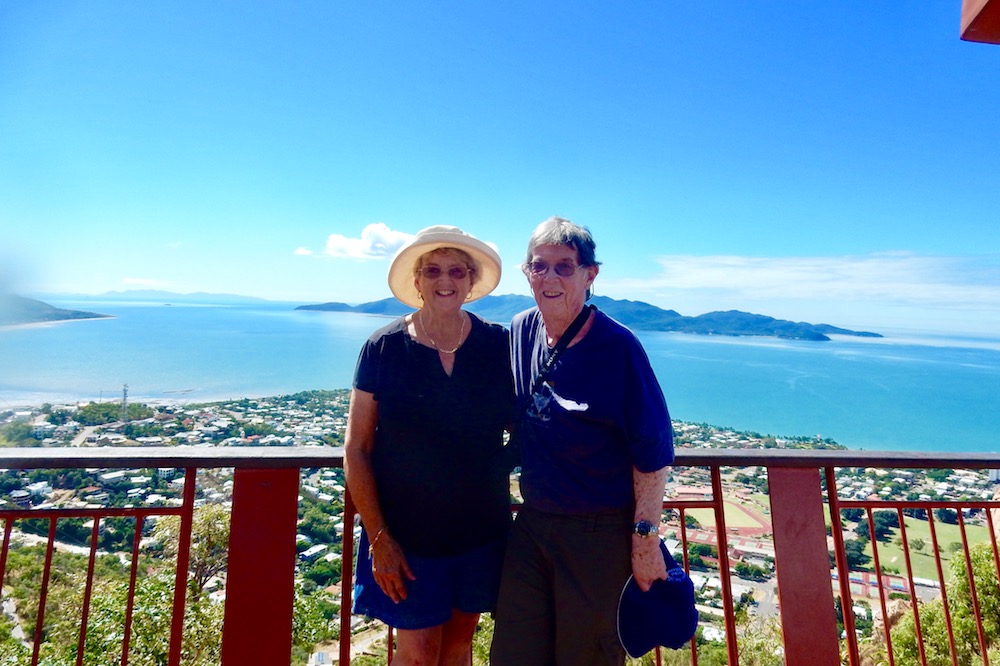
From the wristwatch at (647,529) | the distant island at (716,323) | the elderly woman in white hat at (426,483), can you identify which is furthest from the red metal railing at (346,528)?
the distant island at (716,323)

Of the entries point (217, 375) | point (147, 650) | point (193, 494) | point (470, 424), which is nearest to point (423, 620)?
point (470, 424)

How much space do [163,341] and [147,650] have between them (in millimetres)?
61645

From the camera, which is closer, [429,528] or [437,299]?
[429,528]

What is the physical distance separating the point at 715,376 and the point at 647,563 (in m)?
44.1

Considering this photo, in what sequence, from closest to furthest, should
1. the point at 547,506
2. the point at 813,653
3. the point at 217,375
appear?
the point at 547,506 → the point at 813,653 → the point at 217,375

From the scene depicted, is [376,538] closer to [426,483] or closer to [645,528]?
[426,483]

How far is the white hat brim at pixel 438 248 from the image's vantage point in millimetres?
1722

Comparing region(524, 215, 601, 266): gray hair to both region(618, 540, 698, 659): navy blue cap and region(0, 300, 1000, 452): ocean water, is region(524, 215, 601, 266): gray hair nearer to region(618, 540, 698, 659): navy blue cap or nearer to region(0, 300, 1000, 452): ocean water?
region(618, 540, 698, 659): navy blue cap

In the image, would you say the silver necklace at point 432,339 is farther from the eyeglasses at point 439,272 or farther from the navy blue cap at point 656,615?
the navy blue cap at point 656,615

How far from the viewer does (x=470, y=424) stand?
1581mm

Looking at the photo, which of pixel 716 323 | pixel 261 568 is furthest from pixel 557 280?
pixel 716 323

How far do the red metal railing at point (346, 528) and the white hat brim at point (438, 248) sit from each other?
26.9 inches

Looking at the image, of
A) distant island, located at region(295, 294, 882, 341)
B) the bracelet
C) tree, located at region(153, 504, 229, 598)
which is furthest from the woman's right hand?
distant island, located at region(295, 294, 882, 341)

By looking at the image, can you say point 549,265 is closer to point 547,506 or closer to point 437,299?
point 437,299
